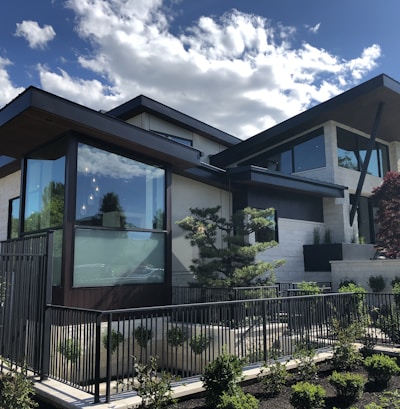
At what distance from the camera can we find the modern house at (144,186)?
8.66 m

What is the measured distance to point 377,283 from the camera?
1325 centimetres

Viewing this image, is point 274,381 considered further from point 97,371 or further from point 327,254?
point 327,254

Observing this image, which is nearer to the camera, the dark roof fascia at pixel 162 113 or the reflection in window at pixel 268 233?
the reflection in window at pixel 268 233

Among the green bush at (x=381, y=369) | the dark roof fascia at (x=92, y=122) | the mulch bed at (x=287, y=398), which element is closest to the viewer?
the mulch bed at (x=287, y=398)

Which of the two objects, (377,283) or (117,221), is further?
(377,283)

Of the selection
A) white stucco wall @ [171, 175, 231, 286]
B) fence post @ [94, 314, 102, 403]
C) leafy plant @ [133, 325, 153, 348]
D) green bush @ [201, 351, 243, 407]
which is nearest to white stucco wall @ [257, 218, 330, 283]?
white stucco wall @ [171, 175, 231, 286]

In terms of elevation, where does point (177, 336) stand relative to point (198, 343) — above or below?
above

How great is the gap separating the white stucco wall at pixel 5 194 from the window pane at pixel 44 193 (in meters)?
3.91

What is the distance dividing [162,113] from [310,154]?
655 cm

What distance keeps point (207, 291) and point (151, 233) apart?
6.55 feet

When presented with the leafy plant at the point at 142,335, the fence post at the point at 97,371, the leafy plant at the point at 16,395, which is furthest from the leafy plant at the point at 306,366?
the leafy plant at the point at 16,395

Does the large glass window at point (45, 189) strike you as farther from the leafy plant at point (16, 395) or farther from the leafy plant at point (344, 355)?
the leafy plant at point (344, 355)

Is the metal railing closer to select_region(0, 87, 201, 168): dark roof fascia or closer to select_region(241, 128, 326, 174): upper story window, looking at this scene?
select_region(0, 87, 201, 168): dark roof fascia

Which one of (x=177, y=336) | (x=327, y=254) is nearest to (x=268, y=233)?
(x=327, y=254)
